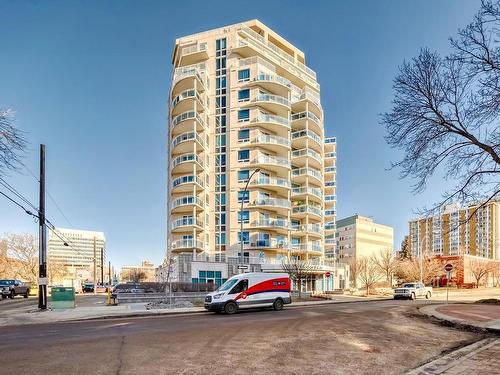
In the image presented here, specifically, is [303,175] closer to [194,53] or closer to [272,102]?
[272,102]

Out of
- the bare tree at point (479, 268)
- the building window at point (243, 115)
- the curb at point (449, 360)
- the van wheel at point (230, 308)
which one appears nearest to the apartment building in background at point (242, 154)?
the building window at point (243, 115)

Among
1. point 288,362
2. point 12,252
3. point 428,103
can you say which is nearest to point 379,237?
point 12,252

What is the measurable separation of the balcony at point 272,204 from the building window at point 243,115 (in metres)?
11.4

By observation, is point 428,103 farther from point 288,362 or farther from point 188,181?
point 188,181

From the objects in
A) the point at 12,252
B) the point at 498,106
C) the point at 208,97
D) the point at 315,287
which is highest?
the point at 208,97

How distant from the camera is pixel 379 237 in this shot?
129 m

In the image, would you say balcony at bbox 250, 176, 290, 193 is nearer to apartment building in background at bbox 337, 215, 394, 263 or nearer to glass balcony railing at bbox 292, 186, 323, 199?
glass balcony railing at bbox 292, 186, 323, 199

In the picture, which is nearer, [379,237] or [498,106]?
[498,106]

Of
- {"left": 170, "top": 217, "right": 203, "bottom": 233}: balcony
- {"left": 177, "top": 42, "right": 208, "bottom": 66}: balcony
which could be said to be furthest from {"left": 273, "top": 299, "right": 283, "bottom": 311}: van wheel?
{"left": 177, "top": 42, "right": 208, "bottom": 66}: balcony

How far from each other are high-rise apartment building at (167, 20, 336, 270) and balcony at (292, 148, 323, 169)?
0.17 meters

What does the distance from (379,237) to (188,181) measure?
Result: 302 feet

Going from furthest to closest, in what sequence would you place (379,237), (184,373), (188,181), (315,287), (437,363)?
(379,237) → (315,287) → (188,181) → (437,363) → (184,373)

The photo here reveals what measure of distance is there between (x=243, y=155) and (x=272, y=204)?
7.93 metres

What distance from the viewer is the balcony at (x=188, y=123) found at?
53.3 metres
